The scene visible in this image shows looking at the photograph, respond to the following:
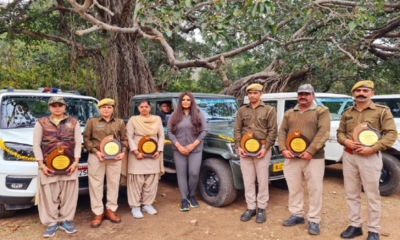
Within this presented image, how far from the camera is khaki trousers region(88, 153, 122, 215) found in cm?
373

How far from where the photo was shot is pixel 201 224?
3.85 metres

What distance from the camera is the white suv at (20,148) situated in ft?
11.4

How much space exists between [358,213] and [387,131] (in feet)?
3.28

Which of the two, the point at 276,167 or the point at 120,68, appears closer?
the point at 276,167

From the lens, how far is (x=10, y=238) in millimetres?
3422

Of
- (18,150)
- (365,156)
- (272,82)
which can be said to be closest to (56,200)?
(18,150)

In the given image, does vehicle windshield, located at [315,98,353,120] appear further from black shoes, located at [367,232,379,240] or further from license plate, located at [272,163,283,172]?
black shoes, located at [367,232,379,240]

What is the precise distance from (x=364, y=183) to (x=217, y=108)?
266cm

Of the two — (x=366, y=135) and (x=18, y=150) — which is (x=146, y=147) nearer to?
(x=18, y=150)

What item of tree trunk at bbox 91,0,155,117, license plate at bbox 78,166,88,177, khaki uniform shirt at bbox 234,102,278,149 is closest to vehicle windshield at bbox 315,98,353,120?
khaki uniform shirt at bbox 234,102,278,149

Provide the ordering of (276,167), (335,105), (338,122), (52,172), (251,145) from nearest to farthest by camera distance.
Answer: (52,172), (251,145), (276,167), (338,122), (335,105)

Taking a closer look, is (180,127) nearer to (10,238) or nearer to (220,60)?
(10,238)

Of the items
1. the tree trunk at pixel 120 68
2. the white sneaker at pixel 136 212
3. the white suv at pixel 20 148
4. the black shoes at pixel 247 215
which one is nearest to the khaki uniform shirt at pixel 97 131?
the white suv at pixel 20 148

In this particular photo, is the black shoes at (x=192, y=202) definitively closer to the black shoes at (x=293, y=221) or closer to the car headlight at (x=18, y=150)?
the black shoes at (x=293, y=221)
